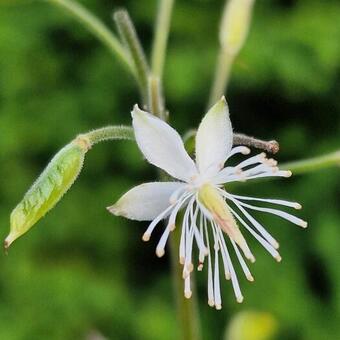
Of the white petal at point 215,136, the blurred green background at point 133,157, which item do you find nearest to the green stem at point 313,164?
the white petal at point 215,136

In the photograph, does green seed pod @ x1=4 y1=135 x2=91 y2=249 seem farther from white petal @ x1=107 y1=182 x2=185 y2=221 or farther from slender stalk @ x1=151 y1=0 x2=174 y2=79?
slender stalk @ x1=151 y1=0 x2=174 y2=79

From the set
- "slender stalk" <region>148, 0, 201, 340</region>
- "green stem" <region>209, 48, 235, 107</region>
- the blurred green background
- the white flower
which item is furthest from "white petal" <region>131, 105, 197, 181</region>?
the blurred green background

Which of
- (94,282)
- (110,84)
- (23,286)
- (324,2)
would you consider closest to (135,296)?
(94,282)

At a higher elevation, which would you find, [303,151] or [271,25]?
[271,25]

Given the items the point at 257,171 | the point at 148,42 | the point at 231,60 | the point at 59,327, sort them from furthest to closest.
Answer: the point at 148,42, the point at 59,327, the point at 231,60, the point at 257,171

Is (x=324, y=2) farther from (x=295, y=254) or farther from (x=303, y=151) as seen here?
(x=295, y=254)

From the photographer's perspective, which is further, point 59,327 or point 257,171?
point 59,327
